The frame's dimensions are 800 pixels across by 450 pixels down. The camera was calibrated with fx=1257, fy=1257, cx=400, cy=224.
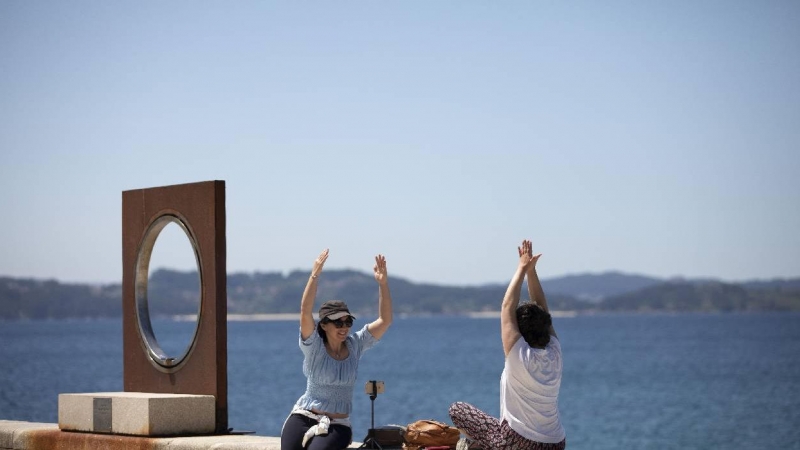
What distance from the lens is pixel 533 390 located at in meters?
7.37

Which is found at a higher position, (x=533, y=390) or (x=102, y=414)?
(x=533, y=390)

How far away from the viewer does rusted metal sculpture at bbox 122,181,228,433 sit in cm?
1094

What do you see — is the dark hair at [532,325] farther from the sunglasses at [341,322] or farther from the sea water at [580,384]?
the sea water at [580,384]

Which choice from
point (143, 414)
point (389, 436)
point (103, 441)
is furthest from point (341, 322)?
point (103, 441)

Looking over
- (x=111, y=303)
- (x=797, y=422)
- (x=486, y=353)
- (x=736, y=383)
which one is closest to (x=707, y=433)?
(x=797, y=422)

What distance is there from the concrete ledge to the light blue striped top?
18.6 inches

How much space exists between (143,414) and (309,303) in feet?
9.73

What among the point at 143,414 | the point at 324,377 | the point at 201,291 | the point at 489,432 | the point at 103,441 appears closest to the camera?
the point at 489,432

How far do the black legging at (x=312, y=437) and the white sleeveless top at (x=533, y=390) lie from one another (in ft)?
4.50

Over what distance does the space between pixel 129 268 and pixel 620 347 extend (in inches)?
4099

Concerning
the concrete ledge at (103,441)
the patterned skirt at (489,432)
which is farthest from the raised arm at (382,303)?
the patterned skirt at (489,432)

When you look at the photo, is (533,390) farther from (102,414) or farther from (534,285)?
(102,414)

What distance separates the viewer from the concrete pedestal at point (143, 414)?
34.3ft

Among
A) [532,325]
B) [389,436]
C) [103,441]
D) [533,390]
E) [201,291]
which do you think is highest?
[201,291]
